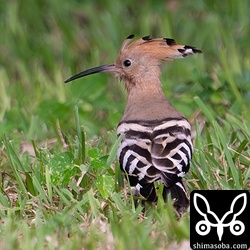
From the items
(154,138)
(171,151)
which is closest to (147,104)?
(154,138)

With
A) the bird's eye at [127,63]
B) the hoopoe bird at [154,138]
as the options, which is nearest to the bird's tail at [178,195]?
the hoopoe bird at [154,138]

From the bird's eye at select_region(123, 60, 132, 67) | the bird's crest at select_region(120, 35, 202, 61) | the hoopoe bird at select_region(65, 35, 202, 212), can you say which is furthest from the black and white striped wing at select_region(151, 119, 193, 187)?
the bird's eye at select_region(123, 60, 132, 67)

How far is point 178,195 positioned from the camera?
4.02 m

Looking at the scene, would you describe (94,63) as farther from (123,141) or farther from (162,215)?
(162,215)

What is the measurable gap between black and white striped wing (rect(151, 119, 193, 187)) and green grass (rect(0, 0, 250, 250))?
6.5 inches

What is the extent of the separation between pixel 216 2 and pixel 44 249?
16.5 ft

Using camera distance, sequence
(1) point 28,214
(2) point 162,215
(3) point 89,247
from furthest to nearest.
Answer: (1) point 28,214
(2) point 162,215
(3) point 89,247

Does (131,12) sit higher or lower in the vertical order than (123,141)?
higher

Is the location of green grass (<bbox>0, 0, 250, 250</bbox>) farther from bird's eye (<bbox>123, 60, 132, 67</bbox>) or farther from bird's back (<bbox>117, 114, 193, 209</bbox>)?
bird's eye (<bbox>123, 60, 132, 67</bbox>)

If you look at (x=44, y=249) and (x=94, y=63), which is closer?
(x=44, y=249)

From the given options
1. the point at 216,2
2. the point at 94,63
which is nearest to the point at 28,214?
the point at 94,63

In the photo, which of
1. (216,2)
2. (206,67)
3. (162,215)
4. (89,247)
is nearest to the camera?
(89,247)

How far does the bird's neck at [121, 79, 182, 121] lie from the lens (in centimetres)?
457

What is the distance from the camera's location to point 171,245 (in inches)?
137
